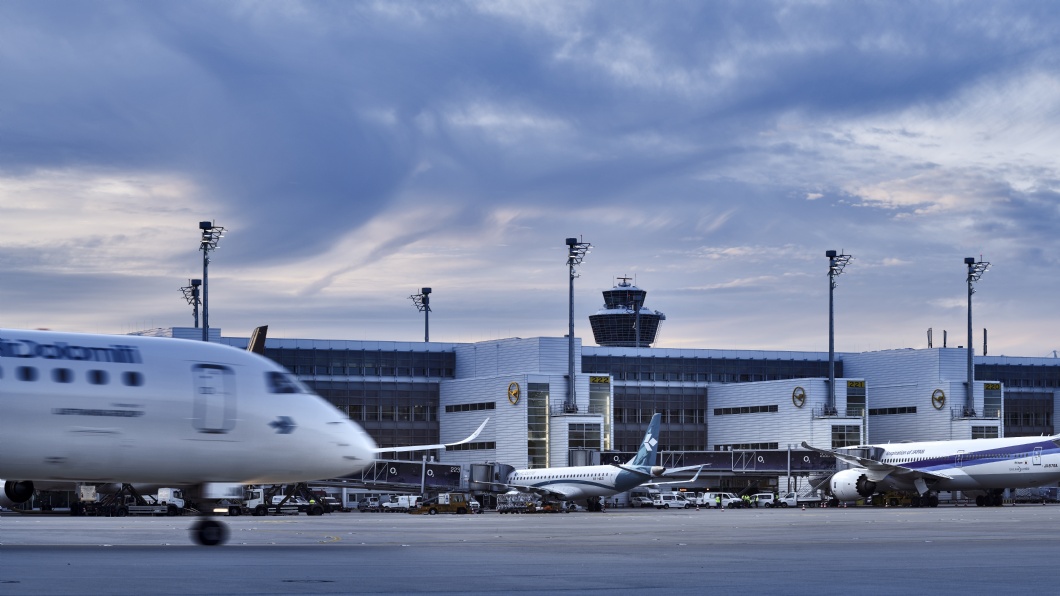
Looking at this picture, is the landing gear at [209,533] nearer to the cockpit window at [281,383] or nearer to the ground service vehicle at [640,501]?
the cockpit window at [281,383]

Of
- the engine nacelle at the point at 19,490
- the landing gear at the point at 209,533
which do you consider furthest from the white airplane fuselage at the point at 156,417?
the engine nacelle at the point at 19,490

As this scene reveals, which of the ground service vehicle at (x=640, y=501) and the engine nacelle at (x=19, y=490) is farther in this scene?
the ground service vehicle at (x=640, y=501)

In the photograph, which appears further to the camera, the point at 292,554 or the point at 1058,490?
the point at 1058,490

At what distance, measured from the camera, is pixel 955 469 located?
99.2m

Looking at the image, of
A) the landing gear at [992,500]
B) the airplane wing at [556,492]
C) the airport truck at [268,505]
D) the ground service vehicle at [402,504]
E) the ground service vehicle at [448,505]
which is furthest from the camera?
the ground service vehicle at [402,504]

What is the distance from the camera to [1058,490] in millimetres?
131000

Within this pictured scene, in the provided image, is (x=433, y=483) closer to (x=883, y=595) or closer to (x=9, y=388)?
(x=9, y=388)

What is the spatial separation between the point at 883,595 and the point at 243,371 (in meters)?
17.7

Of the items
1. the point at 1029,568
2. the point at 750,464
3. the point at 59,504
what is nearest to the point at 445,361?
the point at 750,464

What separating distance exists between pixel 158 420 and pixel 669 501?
8669cm

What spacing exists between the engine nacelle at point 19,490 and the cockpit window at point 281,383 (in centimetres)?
609

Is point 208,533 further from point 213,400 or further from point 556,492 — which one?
point 556,492

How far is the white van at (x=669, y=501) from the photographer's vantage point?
11206cm

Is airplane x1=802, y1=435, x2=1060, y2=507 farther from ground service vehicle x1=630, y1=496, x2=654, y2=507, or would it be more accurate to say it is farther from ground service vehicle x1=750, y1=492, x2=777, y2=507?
ground service vehicle x1=630, y1=496, x2=654, y2=507
